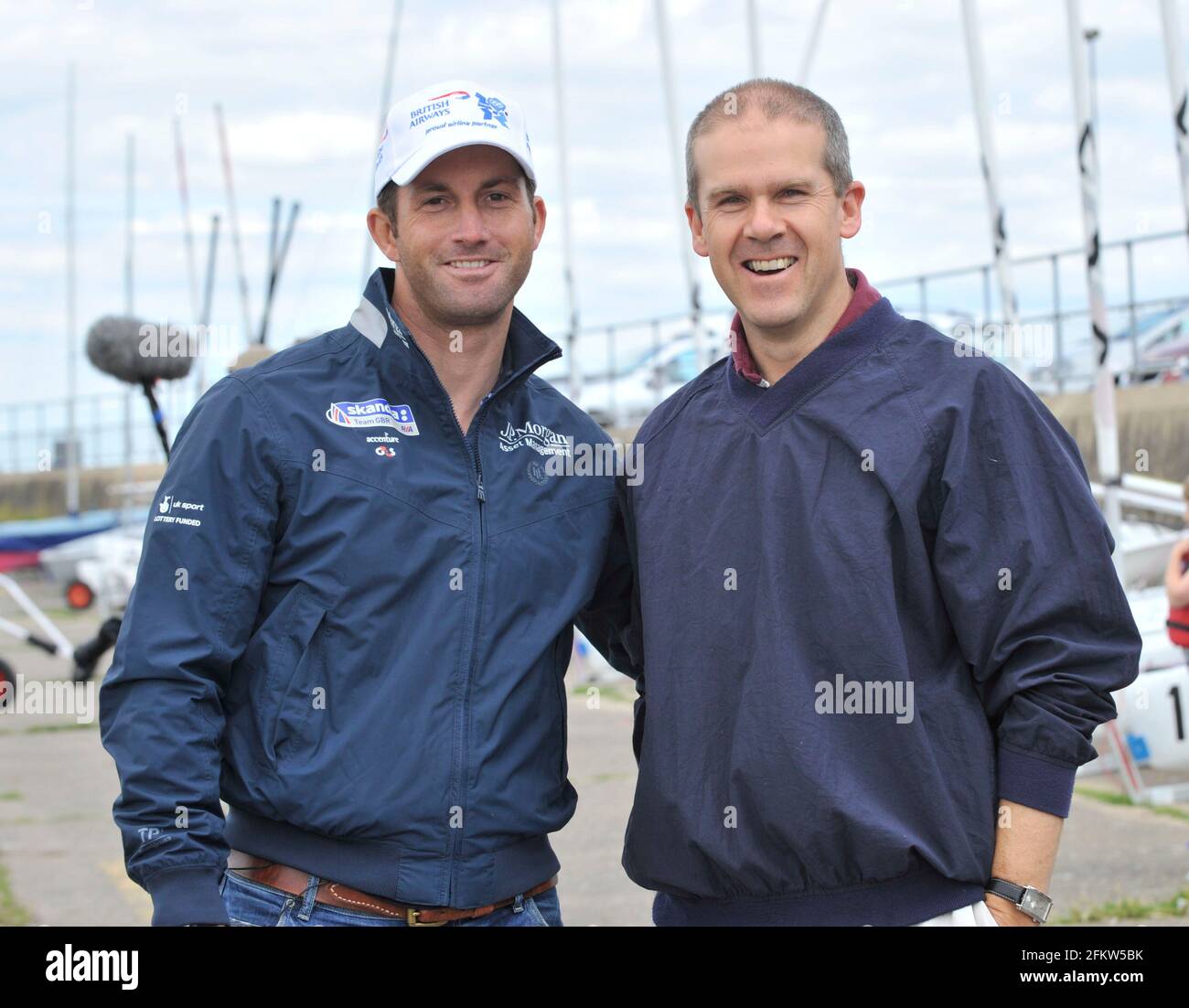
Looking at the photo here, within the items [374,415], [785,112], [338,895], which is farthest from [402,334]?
[338,895]

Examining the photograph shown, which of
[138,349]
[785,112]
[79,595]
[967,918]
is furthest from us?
[79,595]

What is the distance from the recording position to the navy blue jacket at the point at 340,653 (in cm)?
266

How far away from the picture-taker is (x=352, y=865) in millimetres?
2750

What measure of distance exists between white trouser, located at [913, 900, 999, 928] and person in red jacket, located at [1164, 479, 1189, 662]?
5.10 metres

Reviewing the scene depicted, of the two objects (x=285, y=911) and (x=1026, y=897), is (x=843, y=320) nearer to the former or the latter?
(x=1026, y=897)

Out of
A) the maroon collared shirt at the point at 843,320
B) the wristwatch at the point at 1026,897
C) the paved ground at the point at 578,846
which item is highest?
the maroon collared shirt at the point at 843,320

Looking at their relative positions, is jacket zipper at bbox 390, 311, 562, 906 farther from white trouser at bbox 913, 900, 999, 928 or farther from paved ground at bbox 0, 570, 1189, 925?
paved ground at bbox 0, 570, 1189, 925

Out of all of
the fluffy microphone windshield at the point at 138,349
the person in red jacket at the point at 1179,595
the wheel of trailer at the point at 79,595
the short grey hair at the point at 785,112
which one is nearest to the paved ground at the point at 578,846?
the person in red jacket at the point at 1179,595

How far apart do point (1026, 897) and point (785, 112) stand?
1588 millimetres

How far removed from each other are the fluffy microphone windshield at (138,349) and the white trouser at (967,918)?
4395mm

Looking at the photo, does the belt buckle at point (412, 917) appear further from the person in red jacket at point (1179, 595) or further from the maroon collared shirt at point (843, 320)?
the person in red jacket at point (1179, 595)

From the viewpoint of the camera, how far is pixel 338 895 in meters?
2.76

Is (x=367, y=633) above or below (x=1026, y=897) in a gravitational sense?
above

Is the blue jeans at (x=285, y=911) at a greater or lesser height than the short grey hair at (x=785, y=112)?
lesser
